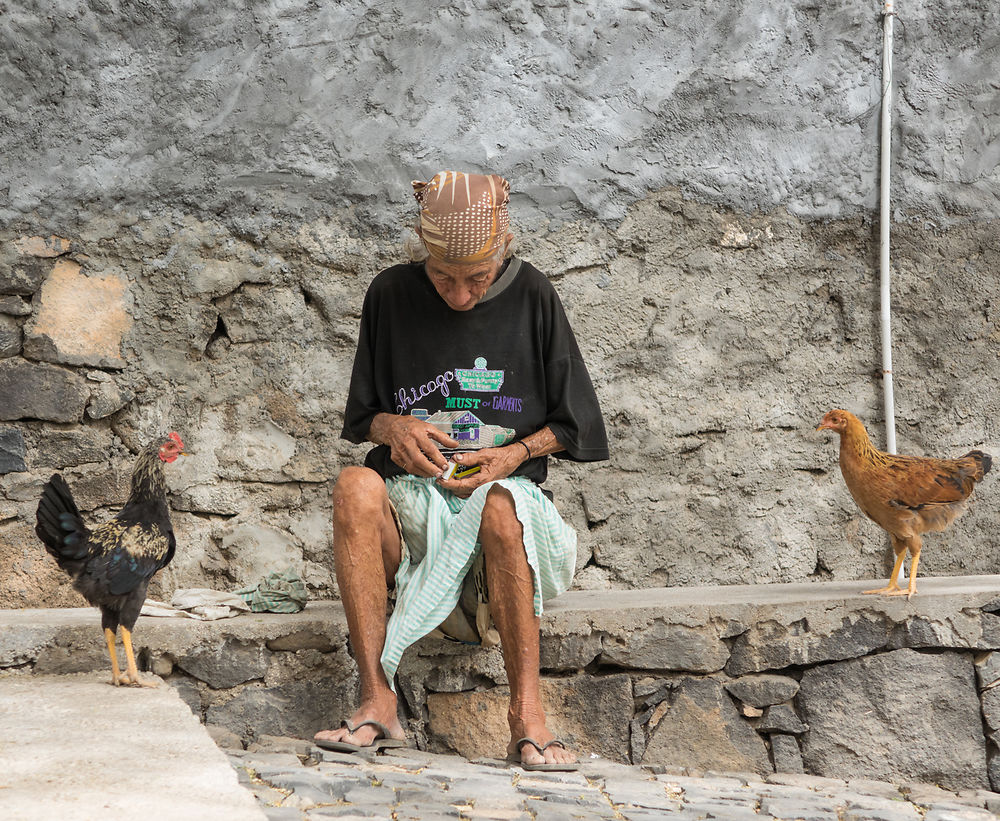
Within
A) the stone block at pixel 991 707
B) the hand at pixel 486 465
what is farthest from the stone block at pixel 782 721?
the hand at pixel 486 465

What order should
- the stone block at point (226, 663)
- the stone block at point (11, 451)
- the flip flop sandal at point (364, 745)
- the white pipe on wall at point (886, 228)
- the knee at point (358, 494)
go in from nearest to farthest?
1. the flip flop sandal at point (364, 745)
2. the knee at point (358, 494)
3. the stone block at point (226, 663)
4. the stone block at point (11, 451)
5. the white pipe on wall at point (886, 228)

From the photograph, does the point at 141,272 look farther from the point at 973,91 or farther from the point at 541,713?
the point at 973,91

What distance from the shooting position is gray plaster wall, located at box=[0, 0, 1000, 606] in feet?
13.0

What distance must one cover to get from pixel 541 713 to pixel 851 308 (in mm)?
2366

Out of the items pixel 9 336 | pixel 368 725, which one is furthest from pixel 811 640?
pixel 9 336

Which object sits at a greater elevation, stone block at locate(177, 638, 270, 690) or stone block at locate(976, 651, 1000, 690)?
stone block at locate(177, 638, 270, 690)

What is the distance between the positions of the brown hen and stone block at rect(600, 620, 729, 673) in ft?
2.15

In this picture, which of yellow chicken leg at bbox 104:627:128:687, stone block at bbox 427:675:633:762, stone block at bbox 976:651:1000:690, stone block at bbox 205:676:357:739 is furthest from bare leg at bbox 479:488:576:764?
stone block at bbox 976:651:1000:690

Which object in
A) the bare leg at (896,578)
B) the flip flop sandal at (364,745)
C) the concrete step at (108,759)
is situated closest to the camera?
the concrete step at (108,759)

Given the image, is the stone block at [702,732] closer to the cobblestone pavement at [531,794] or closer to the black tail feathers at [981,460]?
the cobblestone pavement at [531,794]

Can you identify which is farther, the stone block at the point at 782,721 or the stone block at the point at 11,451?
the stone block at the point at 11,451

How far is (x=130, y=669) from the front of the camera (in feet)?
10.1

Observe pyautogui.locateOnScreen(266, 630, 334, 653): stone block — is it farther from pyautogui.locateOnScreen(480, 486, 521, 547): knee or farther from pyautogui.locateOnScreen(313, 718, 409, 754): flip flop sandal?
pyautogui.locateOnScreen(480, 486, 521, 547): knee

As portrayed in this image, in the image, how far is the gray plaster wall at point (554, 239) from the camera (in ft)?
13.0
